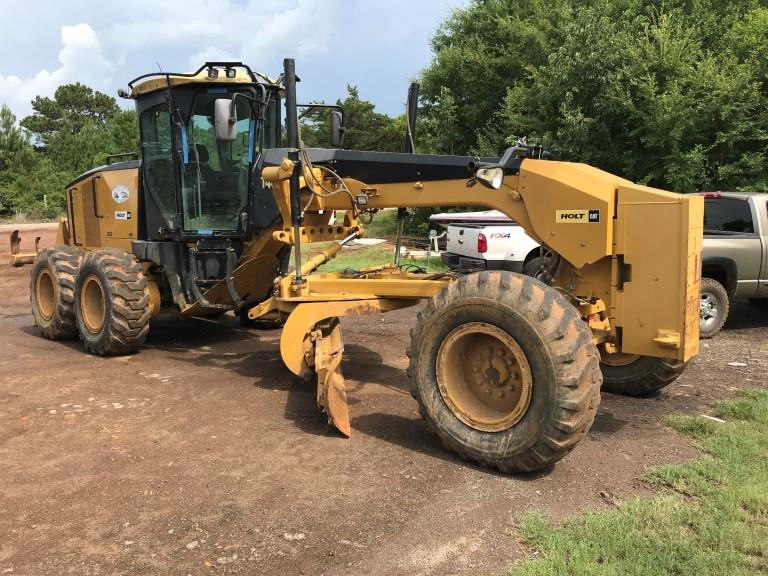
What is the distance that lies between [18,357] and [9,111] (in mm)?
33109

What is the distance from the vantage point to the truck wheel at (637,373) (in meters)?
5.41

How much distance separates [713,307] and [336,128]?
5.62 meters

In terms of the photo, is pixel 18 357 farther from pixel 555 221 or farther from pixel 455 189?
pixel 555 221

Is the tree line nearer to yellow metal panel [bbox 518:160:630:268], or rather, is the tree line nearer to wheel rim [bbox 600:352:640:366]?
yellow metal panel [bbox 518:160:630:268]

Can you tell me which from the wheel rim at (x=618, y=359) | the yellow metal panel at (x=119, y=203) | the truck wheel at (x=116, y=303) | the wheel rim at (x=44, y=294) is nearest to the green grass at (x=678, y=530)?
the wheel rim at (x=618, y=359)

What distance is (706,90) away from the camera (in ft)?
44.0

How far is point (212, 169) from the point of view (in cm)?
741

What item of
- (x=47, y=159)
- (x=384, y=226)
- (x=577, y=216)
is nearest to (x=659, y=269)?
(x=577, y=216)

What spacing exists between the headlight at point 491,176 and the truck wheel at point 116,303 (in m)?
4.57

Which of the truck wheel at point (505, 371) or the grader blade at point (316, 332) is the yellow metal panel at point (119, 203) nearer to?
the grader blade at point (316, 332)

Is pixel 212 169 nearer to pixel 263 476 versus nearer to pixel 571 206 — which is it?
pixel 263 476

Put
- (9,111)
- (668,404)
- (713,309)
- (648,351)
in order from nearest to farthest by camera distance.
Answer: (648,351) < (668,404) < (713,309) < (9,111)

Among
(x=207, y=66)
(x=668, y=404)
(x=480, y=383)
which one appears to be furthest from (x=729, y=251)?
(x=207, y=66)

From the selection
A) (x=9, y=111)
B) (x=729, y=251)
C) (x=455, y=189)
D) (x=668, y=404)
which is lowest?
(x=668, y=404)
